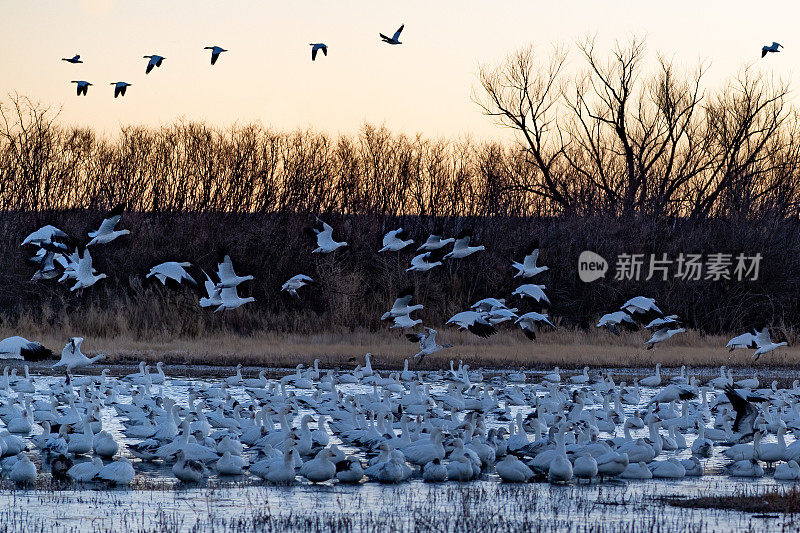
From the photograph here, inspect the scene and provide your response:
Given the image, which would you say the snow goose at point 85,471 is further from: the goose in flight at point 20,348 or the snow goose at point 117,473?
the goose in flight at point 20,348

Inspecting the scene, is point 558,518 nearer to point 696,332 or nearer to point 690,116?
point 696,332

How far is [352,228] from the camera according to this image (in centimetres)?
2866

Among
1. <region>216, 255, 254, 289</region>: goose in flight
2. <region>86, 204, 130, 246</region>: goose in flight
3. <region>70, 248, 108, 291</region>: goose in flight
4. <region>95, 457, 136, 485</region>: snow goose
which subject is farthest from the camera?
<region>70, 248, 108, 291</region>: goose in flight

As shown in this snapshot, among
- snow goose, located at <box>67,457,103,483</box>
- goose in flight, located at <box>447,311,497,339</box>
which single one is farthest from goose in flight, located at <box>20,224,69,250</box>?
snow goose, located at <box>67,457,103,483</box>

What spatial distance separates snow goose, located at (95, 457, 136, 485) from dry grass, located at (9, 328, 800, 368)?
36.0 feet

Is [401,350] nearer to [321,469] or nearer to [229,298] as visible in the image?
[229,298]

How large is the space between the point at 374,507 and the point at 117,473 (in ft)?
7.76

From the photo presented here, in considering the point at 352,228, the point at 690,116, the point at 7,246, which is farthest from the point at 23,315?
the point at 690,116

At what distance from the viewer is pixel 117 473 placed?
400 inches

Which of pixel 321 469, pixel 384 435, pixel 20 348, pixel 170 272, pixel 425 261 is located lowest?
pixel 321 469

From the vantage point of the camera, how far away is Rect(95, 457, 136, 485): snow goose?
10156mm

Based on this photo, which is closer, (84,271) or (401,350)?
(84,271)

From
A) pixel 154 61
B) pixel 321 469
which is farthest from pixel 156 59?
pixel 321 469

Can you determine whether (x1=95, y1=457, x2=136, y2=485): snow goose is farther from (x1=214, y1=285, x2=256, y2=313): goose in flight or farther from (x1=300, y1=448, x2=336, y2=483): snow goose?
(x1=214, y1=285, x2=256, y2=313): goose in flight
